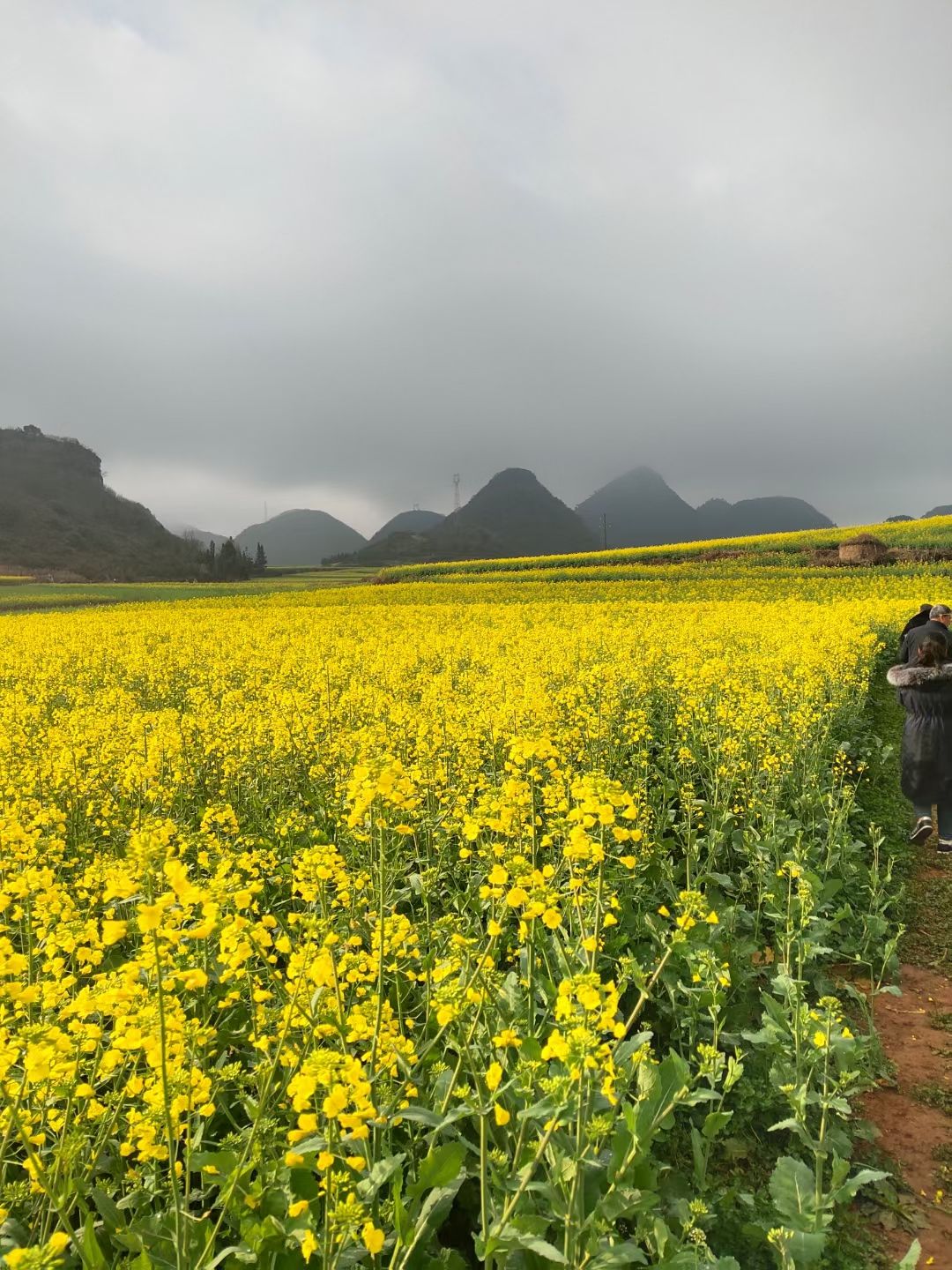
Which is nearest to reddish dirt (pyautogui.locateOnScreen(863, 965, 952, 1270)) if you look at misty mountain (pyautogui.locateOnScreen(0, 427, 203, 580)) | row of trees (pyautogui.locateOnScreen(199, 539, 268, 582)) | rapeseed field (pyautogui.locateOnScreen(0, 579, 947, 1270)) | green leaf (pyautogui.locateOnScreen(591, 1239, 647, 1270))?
rapeseed field (pyautogui.locateOnScreen(0, 579, 947, 1270))

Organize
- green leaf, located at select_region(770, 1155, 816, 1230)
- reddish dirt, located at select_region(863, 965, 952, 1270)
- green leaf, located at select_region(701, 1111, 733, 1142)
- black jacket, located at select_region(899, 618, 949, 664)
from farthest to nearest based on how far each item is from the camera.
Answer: black jacket, located at select_region(899, 618, 949, 664) → reddish dirt, located at select_region(863, 965, 952, 1270) → green leaf, located at select_region(701, 1111, 733, 1142) → green leaf, located at select_region(770, 1155, 816, 1230)

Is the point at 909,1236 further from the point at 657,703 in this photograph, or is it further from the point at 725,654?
the point at 725,654

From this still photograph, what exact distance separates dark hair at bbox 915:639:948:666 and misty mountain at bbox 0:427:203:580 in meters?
105

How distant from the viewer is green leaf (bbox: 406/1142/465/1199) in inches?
83.7

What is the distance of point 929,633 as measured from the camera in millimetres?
6848

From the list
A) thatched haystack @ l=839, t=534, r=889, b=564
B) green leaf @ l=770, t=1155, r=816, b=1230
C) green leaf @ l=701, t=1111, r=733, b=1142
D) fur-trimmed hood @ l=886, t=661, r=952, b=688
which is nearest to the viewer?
green leaf @ l=770, t=1155, r=816, b=1230

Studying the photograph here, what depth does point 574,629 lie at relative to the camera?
1509 centimetres

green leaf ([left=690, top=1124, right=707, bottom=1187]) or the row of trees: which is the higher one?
the row of trees

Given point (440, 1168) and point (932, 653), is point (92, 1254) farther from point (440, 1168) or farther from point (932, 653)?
point (932, 653)

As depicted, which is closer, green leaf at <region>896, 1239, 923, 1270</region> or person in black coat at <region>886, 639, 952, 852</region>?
green leaf at <region>896, 1239, 923, 1270</region>

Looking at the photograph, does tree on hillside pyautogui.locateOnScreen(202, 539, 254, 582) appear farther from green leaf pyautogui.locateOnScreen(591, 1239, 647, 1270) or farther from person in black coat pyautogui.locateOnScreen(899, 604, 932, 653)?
green leaf pyautogui.locateOnScreen(591, 1239, 647, 1270)

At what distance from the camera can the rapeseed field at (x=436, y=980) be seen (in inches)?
76.5

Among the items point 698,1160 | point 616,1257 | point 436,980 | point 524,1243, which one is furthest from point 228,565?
point 616,1257

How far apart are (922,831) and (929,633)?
2.04m
